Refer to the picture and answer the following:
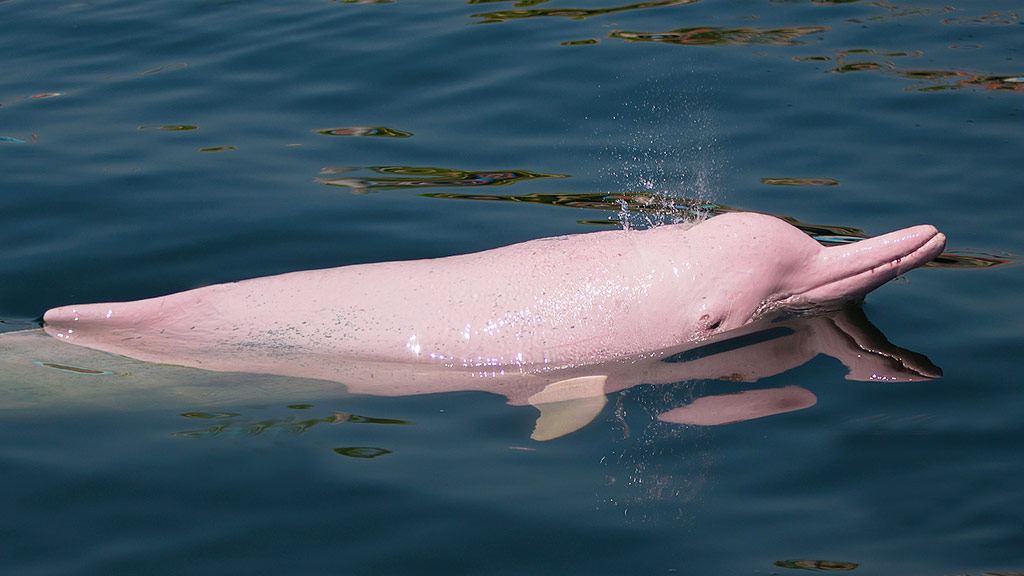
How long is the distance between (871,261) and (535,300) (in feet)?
6.94

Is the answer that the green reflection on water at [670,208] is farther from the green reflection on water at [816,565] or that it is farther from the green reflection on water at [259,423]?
the green reflection on water at [816,565]

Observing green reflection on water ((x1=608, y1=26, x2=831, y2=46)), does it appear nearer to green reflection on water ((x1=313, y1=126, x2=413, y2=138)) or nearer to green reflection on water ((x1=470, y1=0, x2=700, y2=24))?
green reflection on water ((x1=470, y1=0, x2=700, y2=24))

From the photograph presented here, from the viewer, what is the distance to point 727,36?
1180cm

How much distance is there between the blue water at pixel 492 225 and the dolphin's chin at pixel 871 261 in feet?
1.18

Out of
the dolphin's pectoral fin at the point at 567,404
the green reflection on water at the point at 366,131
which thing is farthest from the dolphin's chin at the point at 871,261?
the green reflection on water at the point at 366,131

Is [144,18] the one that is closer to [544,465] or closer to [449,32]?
[449,32]

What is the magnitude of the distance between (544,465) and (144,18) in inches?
426

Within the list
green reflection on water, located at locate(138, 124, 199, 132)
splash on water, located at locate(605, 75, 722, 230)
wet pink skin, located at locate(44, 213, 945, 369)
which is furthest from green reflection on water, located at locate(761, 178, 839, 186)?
green reflection on water, located at locate(138, 124, 199, 132)

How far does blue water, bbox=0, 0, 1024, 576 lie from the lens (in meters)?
4.86

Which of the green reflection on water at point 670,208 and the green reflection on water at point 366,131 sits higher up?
the green reflection on water at point 366,131

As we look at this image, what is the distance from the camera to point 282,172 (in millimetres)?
9594

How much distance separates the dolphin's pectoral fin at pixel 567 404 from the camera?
18.8 ft

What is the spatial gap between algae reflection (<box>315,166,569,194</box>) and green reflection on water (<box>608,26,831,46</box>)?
3362mm

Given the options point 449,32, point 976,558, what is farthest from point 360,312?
point 449,32
